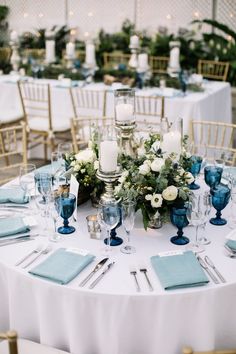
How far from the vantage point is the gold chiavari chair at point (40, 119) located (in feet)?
16.6

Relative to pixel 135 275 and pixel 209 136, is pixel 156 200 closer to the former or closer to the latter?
pixel 135 275

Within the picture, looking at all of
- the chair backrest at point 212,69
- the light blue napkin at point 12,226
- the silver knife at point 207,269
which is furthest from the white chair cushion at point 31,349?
the chair backrest at point 212,69

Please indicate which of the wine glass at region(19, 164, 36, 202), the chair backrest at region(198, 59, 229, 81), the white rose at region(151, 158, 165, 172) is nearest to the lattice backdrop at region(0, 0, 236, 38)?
the chair backrest at region(198, 59, 229, 81)

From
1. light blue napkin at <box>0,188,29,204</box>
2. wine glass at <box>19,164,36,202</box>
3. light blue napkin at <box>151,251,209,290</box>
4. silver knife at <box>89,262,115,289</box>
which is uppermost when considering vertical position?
wine glass at <box>19,164,36,202</box>

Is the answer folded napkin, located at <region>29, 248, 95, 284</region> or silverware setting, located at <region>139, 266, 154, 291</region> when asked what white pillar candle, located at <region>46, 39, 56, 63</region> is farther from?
silverware setting, located at <region>139, 266, 154, 291</region>

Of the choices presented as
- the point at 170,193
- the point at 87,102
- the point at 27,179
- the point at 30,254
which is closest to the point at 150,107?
the point at 87,102

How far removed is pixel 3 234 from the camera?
218 cm

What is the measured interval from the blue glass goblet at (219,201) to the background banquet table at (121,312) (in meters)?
0.30

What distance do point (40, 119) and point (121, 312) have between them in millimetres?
3660

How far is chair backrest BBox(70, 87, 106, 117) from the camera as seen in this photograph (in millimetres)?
5023

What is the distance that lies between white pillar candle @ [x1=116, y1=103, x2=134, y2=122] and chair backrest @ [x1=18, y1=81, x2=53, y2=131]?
2695 millimetres

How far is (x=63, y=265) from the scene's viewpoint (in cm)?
194

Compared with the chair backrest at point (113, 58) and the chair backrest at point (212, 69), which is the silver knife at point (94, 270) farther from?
the chair backrest at point (113, 58)

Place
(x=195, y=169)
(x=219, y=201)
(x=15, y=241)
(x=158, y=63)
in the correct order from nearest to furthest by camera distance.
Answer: (x=15, y=241) < (x=219, y=201) < (x=195, y=169) < (x=158, y=63)
